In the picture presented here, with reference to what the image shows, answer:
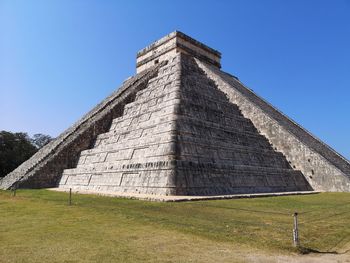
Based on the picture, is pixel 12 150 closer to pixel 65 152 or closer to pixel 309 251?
pixel 65 152

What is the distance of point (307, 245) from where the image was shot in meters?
5.52

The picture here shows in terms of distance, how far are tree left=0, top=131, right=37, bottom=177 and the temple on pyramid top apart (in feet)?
45.9

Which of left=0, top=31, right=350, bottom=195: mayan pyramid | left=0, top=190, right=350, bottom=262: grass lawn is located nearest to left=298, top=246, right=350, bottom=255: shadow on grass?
left=0, top=190, right=350, bottom=262: grass lawn

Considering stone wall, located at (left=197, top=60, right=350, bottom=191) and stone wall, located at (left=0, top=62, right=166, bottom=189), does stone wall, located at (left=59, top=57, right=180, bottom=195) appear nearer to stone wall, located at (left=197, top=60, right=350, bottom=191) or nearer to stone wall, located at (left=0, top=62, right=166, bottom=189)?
stone wall, located at (left=0, top=62, right=166, bottom=189)

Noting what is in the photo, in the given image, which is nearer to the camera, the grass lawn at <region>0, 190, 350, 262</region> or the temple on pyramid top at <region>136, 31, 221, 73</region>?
the grass lawn at <region>0, 190, 350, 262</region>

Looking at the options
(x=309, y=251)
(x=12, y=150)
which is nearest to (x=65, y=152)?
(x=12, y=150)

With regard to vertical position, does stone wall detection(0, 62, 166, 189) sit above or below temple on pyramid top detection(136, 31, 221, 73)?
below

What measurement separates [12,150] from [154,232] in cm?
3075

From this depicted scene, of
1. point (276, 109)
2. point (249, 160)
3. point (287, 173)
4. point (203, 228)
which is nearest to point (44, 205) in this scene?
point (203, 228)

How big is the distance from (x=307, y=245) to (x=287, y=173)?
12.6 meters

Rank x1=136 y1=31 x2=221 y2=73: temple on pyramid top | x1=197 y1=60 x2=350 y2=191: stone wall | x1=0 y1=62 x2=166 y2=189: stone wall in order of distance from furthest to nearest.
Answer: x1=136 y1=31 x2=221 y2=73: temple on pyramid top → x1=0 y1=62 x2=166 y2=189: stone wall → x1=197 y1=60 x2=350 y2=191: stone wall

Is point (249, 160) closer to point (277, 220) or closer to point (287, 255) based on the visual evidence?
point (277, 220)

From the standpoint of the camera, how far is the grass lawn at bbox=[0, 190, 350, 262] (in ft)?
15.9

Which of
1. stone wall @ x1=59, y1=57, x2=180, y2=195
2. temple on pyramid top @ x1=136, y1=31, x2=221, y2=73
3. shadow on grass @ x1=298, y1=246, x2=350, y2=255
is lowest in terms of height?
shadow on grass @ x1=298, y1=246, x2=350, y2=255
